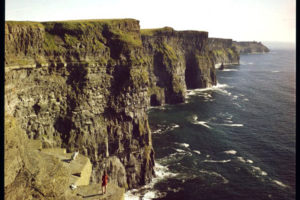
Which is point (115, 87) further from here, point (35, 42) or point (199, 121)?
point (199, 121)

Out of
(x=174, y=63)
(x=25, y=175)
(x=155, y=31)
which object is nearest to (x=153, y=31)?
(x=155, y=31)

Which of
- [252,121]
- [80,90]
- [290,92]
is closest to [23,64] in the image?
[80,90]

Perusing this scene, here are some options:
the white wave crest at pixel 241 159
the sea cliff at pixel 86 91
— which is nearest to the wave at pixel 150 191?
the sea cliff at pixel 86 91

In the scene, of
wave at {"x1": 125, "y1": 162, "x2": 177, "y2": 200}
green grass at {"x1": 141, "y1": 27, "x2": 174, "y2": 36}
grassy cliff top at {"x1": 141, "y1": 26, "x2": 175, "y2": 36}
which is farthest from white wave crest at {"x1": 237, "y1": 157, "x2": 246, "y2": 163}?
grassy cliff top at {"x1": 141, "y1": 26, "x2": 175, "y2": 36}

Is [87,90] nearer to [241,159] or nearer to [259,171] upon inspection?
[241,159]

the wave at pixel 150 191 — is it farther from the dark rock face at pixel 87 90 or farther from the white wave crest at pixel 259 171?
the white wave crest at pixel 259 171
